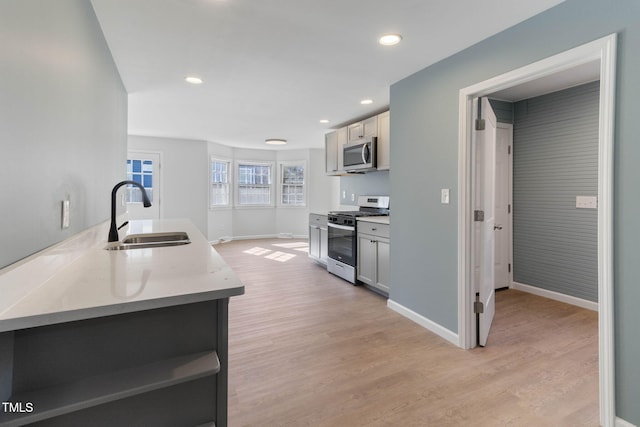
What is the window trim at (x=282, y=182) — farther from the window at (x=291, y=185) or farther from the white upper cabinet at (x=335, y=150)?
the white upper cabinet at (x=335, y=150)

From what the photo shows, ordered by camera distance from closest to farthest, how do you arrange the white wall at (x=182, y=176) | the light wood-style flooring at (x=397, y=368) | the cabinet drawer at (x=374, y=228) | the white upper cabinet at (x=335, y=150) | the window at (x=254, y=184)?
1. the light wood-style flooring at (x=397, y=368)
2. the cabinet drawer at (x=374, y=228)
3. the white upper cabinet at (x=335, y=150)
4. the white wall at (x=182, y=176)
5. the window at (x=254, y=184)

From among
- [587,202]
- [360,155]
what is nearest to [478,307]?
[587,202]

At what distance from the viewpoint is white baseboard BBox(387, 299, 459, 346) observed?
8.37 ft

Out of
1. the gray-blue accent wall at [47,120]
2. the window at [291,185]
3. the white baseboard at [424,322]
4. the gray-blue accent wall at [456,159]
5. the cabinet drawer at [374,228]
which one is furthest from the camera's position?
the window at [291,185]

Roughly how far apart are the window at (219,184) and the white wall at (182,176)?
0.82ft

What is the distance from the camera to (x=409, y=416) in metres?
1.69

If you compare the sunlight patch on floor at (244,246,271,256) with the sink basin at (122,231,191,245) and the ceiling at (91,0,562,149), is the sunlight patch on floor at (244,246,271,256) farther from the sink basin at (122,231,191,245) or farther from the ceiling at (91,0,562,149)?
the sink basin at (122,231,191,245)

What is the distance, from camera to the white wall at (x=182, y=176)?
6.52 metres

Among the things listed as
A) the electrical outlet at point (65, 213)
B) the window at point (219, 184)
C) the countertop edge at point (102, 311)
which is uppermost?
the window at point (219, 184)

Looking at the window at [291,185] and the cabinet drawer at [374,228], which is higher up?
the window at [291,185]

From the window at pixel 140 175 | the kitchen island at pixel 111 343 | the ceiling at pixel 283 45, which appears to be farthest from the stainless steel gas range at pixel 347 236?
the window at pixel 140 175

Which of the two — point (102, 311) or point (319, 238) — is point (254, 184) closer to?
point (319, 238)

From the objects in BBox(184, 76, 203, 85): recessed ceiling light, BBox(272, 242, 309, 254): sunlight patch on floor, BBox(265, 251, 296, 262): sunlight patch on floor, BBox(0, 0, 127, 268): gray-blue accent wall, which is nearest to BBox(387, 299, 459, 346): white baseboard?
BBox(0, 0, 127, 268): gray-blue accent wall

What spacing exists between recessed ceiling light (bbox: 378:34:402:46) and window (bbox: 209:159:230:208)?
575cm
